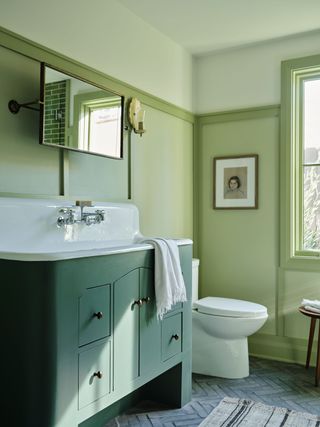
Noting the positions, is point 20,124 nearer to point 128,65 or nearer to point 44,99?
point 44,99

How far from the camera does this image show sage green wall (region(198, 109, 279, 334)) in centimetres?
329

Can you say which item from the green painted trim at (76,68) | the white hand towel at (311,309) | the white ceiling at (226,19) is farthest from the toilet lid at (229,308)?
the white ceiling at (226,19)

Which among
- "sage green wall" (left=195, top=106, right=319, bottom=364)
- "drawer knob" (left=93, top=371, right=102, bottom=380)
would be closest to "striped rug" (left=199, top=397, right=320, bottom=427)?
"drawer knob" (left=93, top=371, right=102, bottom=380)

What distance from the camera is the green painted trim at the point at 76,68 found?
2.00m

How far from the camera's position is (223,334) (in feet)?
9.22

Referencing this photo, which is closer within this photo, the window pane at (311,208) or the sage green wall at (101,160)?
the sage green wall at (101,160)

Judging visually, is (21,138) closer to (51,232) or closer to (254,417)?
(51,232)

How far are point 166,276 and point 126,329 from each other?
1.09 ft

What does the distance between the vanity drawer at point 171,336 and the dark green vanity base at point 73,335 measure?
13cm

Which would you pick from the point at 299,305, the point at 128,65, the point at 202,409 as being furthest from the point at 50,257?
the point at 299,305

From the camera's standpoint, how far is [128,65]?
276 cm

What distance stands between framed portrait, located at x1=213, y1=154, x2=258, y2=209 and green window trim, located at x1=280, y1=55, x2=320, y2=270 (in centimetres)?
23

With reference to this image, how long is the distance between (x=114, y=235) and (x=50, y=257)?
1.02 meters

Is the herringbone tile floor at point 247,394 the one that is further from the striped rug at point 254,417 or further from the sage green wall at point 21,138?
the sage green wall at point 21,138
